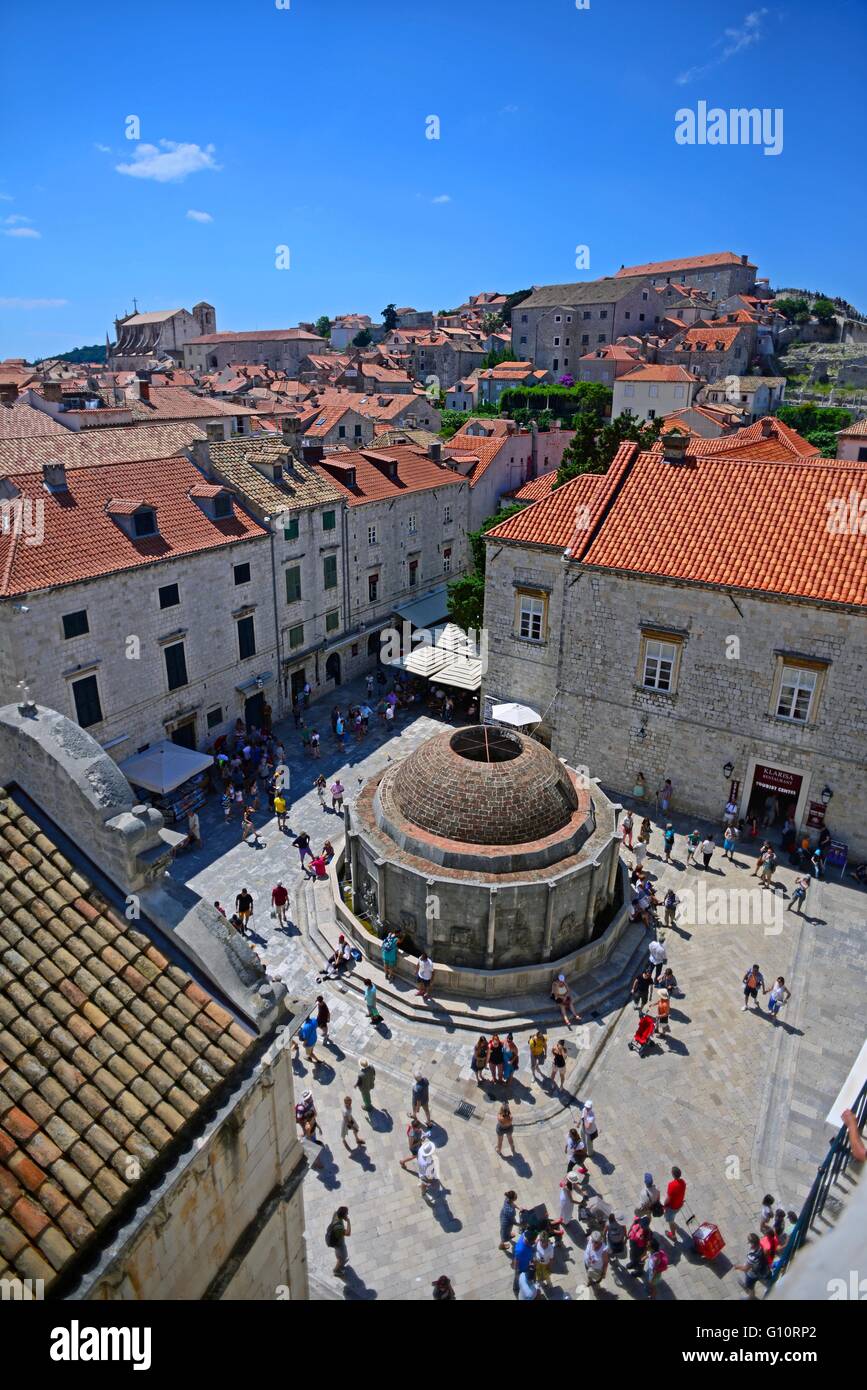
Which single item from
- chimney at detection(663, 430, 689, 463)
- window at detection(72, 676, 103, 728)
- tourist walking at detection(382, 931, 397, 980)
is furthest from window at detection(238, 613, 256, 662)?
chimney at detection(663, 430, 689, 463)

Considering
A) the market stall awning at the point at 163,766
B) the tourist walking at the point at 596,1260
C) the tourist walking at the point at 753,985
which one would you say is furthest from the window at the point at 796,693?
the market stall awning at the point at 163,766

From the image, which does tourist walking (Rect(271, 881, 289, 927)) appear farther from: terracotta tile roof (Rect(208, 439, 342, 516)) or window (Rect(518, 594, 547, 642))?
terracotta tile roof (Rect(208, 439, 342, 516))

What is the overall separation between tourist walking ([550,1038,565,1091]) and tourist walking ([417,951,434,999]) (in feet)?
10.4

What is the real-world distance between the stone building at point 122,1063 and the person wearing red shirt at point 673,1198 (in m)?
6.61

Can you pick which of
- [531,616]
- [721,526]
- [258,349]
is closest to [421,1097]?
[531,616]

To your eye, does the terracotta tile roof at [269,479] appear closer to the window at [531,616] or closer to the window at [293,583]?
the window at [293,583]

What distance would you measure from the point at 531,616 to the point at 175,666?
12.2 meters

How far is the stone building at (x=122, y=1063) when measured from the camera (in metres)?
6.48

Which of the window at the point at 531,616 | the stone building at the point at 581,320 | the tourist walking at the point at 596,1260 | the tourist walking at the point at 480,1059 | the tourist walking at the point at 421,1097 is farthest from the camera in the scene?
the stone building at the point at 581,320

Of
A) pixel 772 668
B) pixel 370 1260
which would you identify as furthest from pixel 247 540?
pixel 370 1260

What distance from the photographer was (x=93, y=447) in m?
37.2

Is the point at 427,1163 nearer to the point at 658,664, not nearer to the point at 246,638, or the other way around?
the point at 658,664

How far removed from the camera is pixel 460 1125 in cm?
1497
